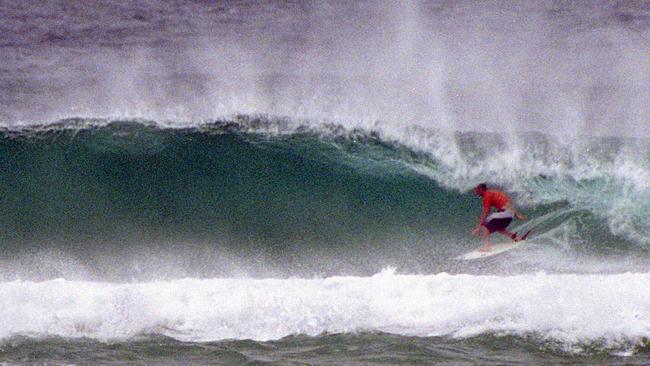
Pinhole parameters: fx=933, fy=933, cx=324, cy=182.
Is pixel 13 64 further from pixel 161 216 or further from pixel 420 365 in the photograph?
pixel 420 365

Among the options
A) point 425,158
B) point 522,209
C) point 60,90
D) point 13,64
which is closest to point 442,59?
point 425,158

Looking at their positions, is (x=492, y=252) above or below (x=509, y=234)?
below

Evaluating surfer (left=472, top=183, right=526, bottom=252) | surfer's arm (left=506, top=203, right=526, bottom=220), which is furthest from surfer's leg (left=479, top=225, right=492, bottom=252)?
surfer's arm (left=506, top=203, right=526, bottom=220)

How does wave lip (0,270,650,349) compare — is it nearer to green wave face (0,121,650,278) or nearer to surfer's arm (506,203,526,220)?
surfer's arm (506,203,526,220)

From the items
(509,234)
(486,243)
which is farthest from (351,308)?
(509,234)

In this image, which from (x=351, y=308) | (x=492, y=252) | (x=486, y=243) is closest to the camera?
(x=351, y=308)

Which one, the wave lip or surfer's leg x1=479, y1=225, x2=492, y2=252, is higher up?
surfer's leg x1=479, y1=225, x2=492, y2=252

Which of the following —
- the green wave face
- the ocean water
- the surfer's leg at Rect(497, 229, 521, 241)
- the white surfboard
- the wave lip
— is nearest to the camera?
the wave lip

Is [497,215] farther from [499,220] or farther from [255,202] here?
[255,202]

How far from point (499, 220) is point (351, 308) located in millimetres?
2176

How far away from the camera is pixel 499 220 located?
9.80 meters

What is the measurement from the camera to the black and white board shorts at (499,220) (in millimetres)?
A: 9781

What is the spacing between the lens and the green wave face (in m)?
10.4

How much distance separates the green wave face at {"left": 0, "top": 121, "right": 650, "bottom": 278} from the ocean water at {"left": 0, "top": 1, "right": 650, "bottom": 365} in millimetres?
26
